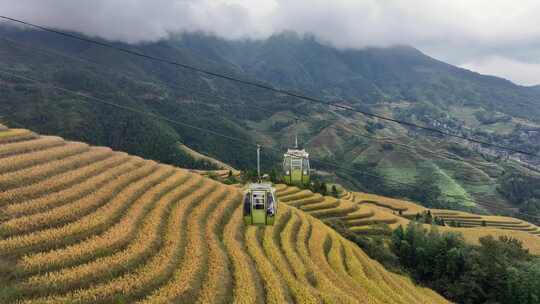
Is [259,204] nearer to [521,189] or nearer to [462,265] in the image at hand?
[462,265]

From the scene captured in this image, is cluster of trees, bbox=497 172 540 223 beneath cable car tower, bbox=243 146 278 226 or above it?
beneath

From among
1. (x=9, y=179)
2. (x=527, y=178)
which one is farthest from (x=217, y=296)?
(x=527, y=178)

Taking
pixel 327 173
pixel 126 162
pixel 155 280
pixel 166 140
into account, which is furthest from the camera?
pixel 327 173

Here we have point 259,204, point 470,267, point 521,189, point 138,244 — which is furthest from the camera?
point 521,189

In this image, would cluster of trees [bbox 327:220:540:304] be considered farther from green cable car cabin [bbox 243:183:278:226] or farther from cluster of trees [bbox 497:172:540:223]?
cluster of trees [bbox 497:172:540:223]

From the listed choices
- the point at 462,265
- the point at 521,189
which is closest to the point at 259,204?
the point at 462,265

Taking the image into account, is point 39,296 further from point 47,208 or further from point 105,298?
point 47,208

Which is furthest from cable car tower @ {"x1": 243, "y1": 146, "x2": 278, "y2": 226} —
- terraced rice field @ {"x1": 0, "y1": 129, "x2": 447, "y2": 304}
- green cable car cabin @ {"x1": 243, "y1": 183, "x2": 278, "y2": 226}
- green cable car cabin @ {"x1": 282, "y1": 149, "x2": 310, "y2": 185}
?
green cable car cabin @ {"x1": 282, "y1": 149, "x2": 310, "y2": 185}
